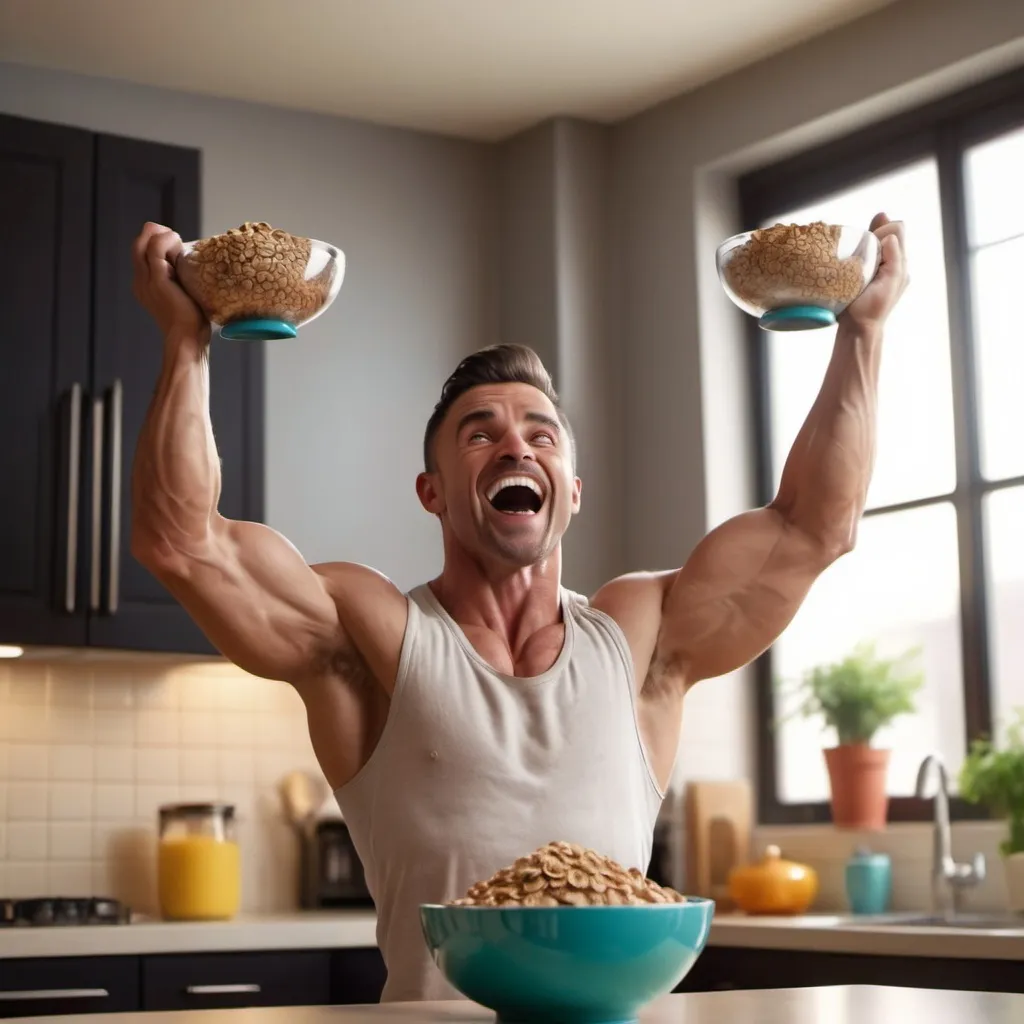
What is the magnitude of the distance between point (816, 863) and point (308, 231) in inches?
76.6

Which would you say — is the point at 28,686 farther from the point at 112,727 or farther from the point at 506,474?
the point at 506,474

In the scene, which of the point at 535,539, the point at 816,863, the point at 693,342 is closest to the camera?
the point at 535,539

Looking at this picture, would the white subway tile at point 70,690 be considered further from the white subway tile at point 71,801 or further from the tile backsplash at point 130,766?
the white subway tile at point 71,801

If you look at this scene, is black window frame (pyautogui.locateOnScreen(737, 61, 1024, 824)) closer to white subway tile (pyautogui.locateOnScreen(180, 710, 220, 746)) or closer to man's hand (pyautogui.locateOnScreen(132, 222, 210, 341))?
white subway tile (pyautogui.locateOnScreen(180, 710, 220, 746))

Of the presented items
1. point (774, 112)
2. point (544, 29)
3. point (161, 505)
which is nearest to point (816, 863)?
point (774, 112)

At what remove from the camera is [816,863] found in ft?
12.3

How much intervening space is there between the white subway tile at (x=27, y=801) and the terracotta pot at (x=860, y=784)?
1721mm

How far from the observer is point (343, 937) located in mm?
3346

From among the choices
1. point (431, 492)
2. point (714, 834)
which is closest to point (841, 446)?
point (431, 492)

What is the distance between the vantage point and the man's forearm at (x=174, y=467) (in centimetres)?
186

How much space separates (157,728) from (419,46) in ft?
5.55

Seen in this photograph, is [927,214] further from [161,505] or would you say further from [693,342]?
[161,505]

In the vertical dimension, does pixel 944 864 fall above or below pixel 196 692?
below

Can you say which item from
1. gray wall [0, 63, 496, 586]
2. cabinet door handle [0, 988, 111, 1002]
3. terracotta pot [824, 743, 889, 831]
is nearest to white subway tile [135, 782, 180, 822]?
gray wall [0, 63, 496, 586]
